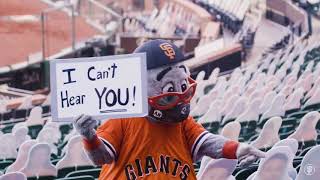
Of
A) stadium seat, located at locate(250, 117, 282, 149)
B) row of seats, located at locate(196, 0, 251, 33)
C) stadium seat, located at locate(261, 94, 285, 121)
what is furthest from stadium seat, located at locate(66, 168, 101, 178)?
row of seats, located at locate(196, 0, 251, 33)

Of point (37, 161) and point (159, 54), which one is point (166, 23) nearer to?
point (37, 161)

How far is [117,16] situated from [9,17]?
0.88 metres

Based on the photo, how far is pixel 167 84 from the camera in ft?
6.07

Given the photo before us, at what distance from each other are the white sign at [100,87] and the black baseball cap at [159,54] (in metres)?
0.11

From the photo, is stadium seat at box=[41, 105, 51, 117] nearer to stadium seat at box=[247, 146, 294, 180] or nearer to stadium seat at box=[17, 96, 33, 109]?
stadium seat at box=[17, 96, 33, 109]

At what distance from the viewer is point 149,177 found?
177 centimetres

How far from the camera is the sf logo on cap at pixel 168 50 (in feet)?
6.14

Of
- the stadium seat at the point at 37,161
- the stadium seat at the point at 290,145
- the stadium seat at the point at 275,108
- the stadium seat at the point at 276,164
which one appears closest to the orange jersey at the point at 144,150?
the stadium seat at the point at 276,164

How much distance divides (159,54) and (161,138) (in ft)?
0.73

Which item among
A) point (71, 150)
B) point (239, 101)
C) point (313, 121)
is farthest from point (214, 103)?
point (71, 150)

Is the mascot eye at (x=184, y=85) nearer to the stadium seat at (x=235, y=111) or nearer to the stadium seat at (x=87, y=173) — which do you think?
the stadium seat at (x=87, y=173)

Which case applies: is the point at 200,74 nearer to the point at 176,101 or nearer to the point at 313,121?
the point at 313,121

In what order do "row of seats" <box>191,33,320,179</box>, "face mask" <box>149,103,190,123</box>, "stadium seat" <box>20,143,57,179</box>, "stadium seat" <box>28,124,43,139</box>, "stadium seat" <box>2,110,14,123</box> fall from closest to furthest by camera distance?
"face mask" <box>149,103,190,123</box> → "stadium seat" <box>20,143,57,179</box> → "row of seats" <box>191,33,320,179</box> → "stadium seat" <box>28,124,43,139</box> → "stadium seat" <box>2,110,14,123</box>

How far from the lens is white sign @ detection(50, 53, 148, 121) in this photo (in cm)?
171
